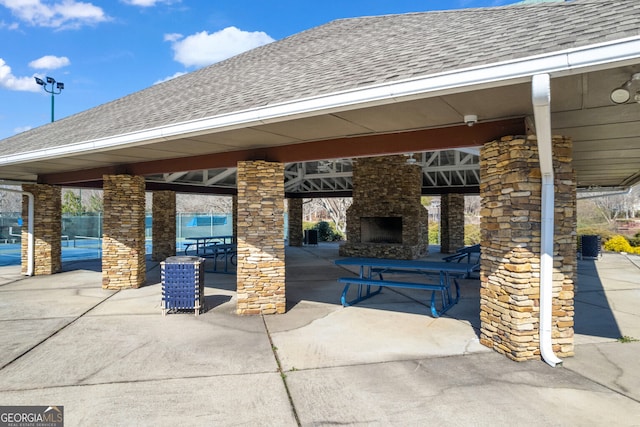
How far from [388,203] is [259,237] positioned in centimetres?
982

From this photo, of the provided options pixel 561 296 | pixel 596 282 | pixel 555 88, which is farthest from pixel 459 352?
pixel 596 282

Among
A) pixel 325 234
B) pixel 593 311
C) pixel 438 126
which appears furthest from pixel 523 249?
pixel 325 234

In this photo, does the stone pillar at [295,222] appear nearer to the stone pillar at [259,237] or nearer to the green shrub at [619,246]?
the stone pillar at [259,237]

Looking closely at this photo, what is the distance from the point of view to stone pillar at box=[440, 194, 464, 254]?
18.9 m

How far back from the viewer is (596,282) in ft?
33.9

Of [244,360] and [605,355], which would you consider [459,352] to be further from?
[244,360]

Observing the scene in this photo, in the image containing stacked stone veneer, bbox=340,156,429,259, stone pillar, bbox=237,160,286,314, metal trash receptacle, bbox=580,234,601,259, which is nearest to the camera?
stone pillar, bbox=237,160,286,314

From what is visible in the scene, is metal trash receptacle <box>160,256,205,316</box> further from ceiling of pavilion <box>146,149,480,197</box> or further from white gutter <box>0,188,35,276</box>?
white gutter <box>0,188,35,276</box>

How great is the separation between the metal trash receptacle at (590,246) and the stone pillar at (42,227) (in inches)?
741

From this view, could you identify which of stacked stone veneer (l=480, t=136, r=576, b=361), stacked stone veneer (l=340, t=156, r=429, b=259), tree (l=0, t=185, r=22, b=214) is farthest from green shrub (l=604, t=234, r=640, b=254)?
tree (l=0, t=185, r=22, b=214)

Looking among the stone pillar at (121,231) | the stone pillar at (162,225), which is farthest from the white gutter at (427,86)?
the stone pillar at (162,225)

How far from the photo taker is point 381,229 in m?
16.2

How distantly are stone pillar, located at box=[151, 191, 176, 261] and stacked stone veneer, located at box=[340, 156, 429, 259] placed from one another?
290 inches

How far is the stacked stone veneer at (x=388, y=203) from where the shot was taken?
51.2 ft
